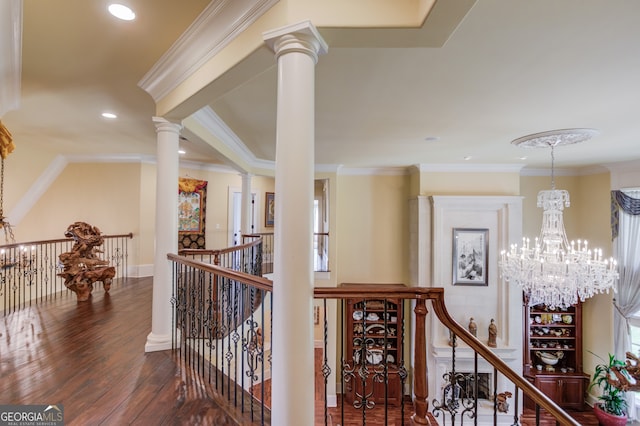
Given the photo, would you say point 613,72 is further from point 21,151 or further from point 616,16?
point 21,151

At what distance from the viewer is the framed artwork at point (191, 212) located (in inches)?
262

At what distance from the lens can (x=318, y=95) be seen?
2754 millimetres

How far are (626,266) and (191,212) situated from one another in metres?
8.96

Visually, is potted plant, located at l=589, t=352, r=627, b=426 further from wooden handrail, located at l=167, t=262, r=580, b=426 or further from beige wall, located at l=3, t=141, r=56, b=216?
beige wall, located at l=3, t=141, r=56, b=216

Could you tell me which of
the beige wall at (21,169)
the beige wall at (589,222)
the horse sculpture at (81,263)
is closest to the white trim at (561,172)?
the beige wall at (589,222)

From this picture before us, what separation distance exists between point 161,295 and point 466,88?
3.55 meters

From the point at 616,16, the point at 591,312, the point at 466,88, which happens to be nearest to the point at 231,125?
the point at 466,88

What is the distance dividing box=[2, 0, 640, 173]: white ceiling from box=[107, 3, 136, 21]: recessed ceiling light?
63 mm

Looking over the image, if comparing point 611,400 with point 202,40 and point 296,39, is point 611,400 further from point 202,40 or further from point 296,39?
point 202,40

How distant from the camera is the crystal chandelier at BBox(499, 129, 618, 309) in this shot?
11.5 ft

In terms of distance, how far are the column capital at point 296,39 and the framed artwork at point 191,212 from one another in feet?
19.3

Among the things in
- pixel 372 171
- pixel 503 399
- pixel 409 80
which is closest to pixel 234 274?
pixel 409 80

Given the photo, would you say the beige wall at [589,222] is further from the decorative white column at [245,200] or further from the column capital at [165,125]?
the column capital at [165,125]

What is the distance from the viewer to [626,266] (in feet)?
17.0
